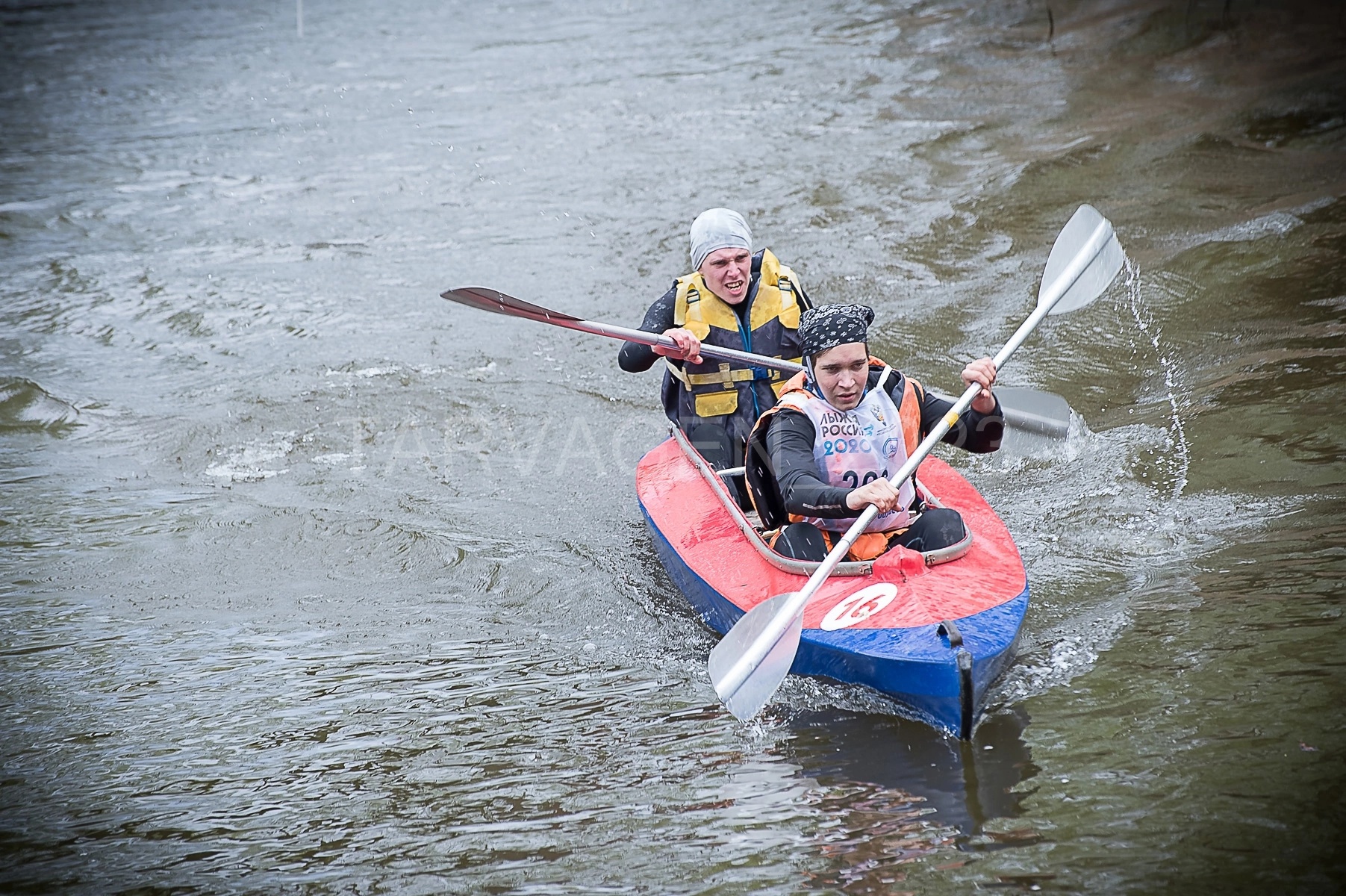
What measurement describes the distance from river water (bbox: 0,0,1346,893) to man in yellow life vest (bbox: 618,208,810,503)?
2.19 feet

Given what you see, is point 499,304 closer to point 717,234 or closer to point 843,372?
point 717,234

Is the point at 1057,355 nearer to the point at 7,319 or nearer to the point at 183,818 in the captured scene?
the point at 183,818

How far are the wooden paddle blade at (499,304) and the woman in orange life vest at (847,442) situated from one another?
1.26m

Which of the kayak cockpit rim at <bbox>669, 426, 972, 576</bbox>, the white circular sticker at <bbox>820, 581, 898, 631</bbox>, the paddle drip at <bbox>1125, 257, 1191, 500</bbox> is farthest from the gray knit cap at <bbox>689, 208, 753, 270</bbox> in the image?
the paddle drip at <bbox>1125, 257, 1191, 500</bbox>

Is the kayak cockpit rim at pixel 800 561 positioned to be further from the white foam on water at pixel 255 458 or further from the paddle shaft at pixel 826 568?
the white foam on water at pixel 255 458

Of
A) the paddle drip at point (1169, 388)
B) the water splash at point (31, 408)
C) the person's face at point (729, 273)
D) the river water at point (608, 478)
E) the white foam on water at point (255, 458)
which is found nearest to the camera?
the river water at point (608, 478)

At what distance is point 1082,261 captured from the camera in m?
4.98

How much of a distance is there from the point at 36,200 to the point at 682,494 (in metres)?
9.42

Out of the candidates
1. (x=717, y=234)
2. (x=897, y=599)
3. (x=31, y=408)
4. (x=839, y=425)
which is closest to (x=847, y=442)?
(x=839, y=425)

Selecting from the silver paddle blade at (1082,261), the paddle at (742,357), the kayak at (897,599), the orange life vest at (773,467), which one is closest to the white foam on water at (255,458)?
the paddle at (742,357)

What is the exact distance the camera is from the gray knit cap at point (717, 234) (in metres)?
5.11

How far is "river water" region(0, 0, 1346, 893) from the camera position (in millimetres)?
3369

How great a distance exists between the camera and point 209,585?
17.5 ft

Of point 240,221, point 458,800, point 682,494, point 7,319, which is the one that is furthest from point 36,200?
point 458,800
